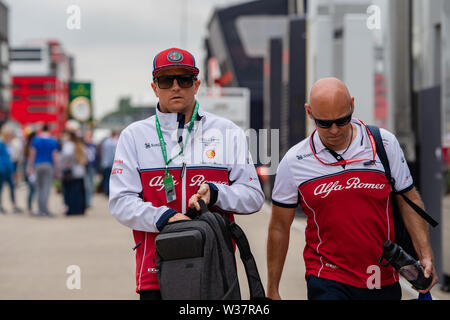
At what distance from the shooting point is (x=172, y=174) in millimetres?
3514

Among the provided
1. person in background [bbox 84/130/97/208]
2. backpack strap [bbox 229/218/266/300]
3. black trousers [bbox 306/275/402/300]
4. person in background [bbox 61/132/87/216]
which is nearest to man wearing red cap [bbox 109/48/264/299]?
backpack strap [bbox 229/218/266/300]

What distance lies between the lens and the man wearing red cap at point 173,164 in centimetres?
349

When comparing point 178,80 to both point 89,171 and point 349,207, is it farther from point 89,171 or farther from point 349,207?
point 89,171

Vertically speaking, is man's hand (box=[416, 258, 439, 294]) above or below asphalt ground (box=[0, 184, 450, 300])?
above

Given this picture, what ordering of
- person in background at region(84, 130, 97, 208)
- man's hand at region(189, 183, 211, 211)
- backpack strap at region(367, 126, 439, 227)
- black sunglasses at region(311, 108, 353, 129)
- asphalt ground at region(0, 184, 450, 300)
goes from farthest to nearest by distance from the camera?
person in background at region(84, 130, 97, 208)
asphalt ground at region(0, 184, 450, 300)
backpack strap at region(367, 126, 439, 227)
black sunglasses at region(311, 108, 353, 129)
man's hand at region(189, 183, 211, 211)

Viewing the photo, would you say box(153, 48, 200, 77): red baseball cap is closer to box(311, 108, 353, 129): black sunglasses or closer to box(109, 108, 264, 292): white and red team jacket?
box(109, 108, 264, 292): white and red team jacket

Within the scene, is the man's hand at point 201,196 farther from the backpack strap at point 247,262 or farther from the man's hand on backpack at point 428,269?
the man's hand on backpack at point 428,269

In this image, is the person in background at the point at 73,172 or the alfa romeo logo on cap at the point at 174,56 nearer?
the alfa romeo logo on cap at the point at 174,56

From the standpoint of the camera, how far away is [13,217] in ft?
54.1

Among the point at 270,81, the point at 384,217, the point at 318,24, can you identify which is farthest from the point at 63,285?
the point at 270,81

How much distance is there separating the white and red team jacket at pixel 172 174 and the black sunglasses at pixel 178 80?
0.14m

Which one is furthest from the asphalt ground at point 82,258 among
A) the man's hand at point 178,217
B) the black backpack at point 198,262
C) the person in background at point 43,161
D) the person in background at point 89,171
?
the black backpack at point 198,262

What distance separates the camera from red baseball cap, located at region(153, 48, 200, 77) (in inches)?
139
